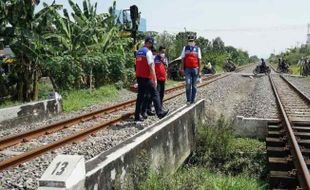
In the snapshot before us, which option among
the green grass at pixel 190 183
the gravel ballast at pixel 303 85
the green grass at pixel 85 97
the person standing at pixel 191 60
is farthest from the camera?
the gravel ballast at pixel 303 85

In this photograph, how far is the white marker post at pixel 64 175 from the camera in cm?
420

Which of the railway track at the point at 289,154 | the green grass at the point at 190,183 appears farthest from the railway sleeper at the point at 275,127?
the green grass at the point at 190,183

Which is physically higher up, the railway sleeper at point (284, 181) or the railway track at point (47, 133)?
the railway track at point (47, 133)

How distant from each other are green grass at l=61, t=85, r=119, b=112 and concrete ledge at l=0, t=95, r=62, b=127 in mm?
844

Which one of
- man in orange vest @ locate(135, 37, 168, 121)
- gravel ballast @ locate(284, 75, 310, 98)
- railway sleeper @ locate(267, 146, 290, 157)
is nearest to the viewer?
railway sleeper @ locate(267, 146, 290, 157)

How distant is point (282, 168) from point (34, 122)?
6.95 meters

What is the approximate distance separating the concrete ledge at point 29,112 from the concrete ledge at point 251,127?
5.08m

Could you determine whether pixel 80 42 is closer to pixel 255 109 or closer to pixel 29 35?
pixel 29 35

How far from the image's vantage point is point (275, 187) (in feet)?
22.2

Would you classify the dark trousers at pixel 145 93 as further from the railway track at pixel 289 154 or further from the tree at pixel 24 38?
the tree at pixel 24 38

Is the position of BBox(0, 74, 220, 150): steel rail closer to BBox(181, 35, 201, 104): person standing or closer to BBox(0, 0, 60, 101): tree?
BBox(181, 35, 201, 104): person standing

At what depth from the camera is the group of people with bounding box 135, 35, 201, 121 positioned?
9461mm

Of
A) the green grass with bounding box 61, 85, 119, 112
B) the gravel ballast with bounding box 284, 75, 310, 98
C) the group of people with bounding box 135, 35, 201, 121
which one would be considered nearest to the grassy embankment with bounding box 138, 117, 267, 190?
the group of people with bounding box 135, 35, 201, 121

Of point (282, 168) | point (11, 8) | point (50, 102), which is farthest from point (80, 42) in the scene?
point (282, 168)
